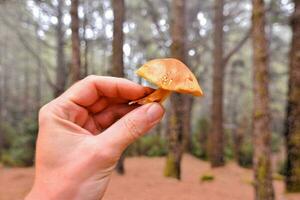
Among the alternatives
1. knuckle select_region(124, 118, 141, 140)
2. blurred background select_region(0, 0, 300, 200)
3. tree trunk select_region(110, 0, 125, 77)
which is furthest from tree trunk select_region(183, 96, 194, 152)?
knuckle select_region(124, 118, 141, 140)

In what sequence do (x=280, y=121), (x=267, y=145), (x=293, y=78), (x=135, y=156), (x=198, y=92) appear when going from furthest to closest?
(x=280, y=121) < (x=135, y=156) < (x=293, y=78) < (x=267, y=145) < (x=198, y=92)

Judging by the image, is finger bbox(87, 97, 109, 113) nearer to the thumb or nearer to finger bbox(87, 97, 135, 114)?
finger bbox(87, 97, 135, 114)

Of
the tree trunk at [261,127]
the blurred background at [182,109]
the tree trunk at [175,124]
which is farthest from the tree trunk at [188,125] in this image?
the tree trunk at [261,127]

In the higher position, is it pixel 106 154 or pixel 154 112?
pixel 154 112

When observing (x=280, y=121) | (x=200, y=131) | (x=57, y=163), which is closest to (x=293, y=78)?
(x=57, y=163)

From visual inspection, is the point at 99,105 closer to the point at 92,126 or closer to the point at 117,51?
the point at 92,126

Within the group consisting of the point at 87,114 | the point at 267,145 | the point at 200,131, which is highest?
the point at 87,114

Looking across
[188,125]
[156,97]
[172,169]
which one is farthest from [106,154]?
[188,125]

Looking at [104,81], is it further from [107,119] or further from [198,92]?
[198,92]
